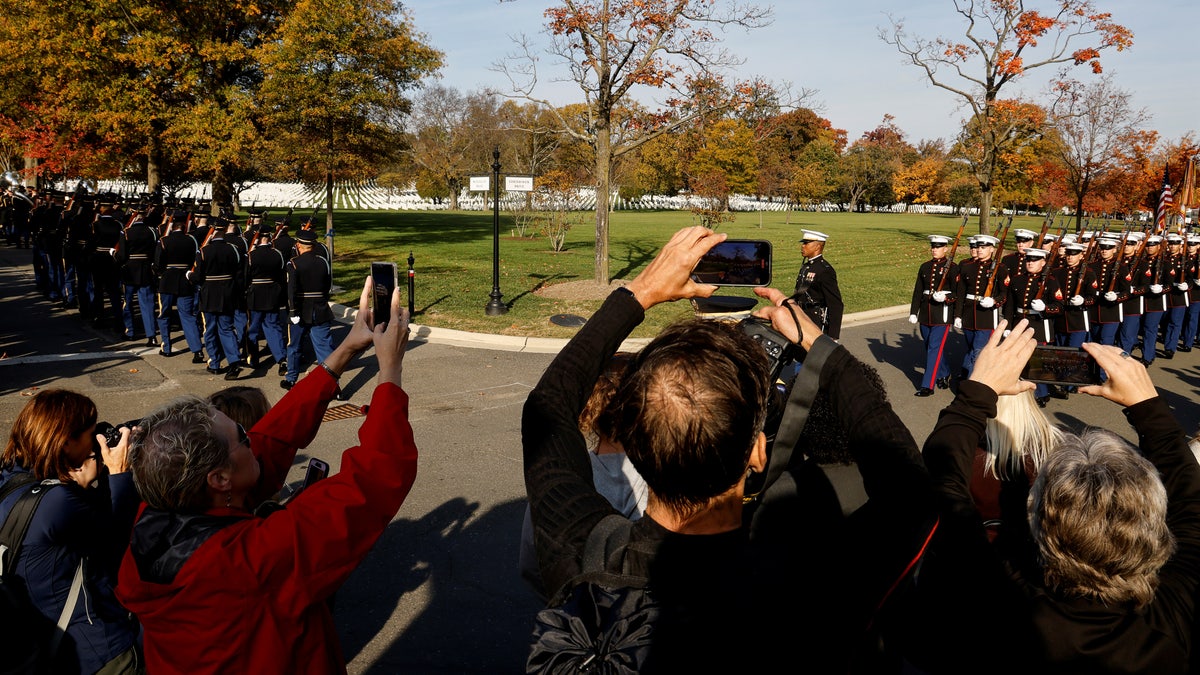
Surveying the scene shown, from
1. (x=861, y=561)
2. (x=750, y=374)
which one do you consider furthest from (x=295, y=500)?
(x=861, y=561)

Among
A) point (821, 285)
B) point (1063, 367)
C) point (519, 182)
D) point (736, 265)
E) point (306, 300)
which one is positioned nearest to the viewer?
point (736, 265)

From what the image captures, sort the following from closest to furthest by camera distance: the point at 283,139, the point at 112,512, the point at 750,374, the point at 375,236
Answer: the point at 750,374 < the point at 112,512 < the point at 283,139 < the point at 375,236

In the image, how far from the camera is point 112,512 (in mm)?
2877

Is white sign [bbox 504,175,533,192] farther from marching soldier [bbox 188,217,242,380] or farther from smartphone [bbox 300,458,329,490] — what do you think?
smartphone [bbox 300,458,329,490]

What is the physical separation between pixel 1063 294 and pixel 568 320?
7.91 meters

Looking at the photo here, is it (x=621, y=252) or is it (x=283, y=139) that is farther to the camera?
(x=621, y=252)

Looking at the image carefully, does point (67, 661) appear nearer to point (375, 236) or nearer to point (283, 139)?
point (283, 139)

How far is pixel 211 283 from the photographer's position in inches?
393

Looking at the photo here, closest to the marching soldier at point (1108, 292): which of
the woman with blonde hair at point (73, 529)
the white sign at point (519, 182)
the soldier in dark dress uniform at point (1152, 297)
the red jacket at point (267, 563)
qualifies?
the soldier in dark dress uniform at point (1152, 297)

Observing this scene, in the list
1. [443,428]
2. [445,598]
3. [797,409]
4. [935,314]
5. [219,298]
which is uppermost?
[797,409]

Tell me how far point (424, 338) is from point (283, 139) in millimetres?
8747

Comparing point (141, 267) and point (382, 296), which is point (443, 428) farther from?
point (141, 267)

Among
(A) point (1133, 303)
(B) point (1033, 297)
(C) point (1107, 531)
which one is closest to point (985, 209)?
(A) point (1133, 303)

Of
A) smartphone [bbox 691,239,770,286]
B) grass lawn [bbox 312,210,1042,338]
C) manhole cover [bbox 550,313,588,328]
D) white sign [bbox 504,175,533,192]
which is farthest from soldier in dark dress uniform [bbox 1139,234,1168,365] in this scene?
smartphone [bbox 691,239,770,286]
